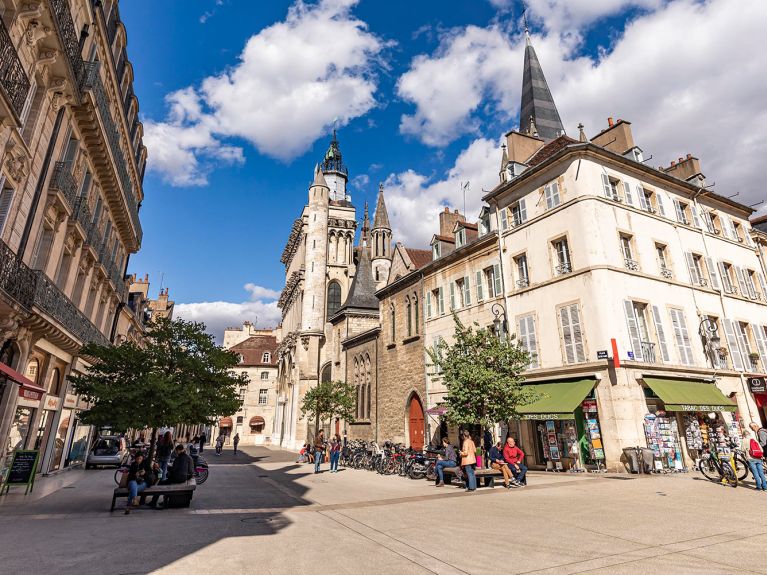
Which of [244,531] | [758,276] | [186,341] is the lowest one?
[244,531]

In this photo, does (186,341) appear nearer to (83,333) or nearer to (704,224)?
(83,333)

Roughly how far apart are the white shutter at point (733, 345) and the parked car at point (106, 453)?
27.2m

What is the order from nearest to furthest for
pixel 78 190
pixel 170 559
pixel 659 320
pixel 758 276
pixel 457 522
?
pixel 170 559 → pixel 457 522 → pixel 78 190 → pixel 659 320 → pixel 758 276

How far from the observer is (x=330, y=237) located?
49875 mm

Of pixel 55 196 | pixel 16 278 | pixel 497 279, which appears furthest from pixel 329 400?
pixel 16 278

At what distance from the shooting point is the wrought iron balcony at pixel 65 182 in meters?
12.1

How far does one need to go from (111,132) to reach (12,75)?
25.8 ft

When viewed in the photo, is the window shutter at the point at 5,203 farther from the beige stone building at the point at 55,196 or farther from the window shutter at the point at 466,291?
the window shutter at the point at 466,291

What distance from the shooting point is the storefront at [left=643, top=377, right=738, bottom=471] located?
1410 centimetres

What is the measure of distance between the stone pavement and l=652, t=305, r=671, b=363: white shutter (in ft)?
18.4

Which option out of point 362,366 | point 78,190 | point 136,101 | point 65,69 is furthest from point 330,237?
point 65,69

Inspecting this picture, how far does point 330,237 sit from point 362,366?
23.5 m

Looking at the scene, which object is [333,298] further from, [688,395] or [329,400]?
[688,395]

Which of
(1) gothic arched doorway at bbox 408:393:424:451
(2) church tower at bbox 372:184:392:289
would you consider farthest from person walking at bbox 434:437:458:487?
(2) church tower at bbox 372:184:392:289
